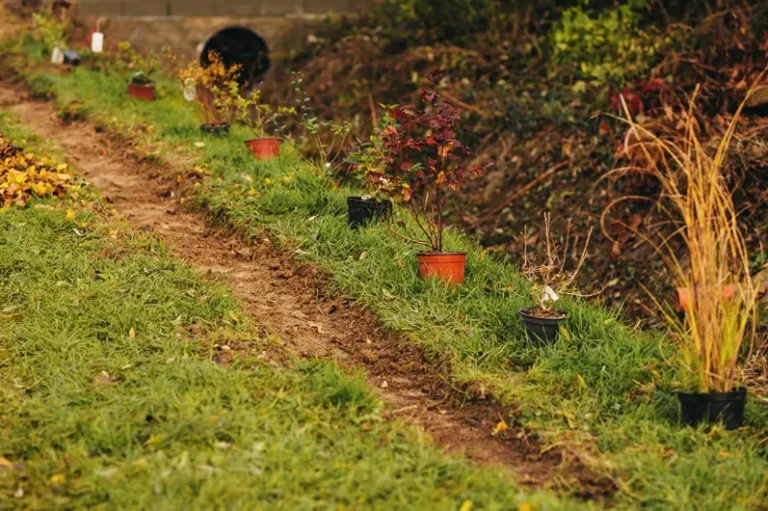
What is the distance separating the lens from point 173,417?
402 centimetres

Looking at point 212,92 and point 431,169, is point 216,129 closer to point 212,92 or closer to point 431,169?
point 212,92

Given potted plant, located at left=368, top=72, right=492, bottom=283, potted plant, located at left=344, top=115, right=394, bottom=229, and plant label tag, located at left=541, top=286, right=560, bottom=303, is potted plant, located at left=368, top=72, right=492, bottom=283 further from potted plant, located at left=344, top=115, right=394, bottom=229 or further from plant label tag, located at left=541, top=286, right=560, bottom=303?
plant label tag, located at left=541, top=286, right=560, bottom=303

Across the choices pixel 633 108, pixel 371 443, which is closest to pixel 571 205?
pixel 633 108

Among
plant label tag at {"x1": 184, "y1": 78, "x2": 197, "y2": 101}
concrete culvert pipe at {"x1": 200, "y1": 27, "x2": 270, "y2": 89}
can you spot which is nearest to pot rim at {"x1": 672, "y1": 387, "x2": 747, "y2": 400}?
plant label tag at {"x1": 184, "y1": 78, "x2": 197, "y2": 101}

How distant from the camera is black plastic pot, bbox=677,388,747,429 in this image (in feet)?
14.1

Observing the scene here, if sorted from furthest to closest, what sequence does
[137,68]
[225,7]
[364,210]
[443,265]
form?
1. [225,7]
2. [137,68]
3. [364,210]
4. [443,265]

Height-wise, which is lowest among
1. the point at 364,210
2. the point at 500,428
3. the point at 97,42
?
the point at 500,428

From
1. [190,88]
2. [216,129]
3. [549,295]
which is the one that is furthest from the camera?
[190,88]

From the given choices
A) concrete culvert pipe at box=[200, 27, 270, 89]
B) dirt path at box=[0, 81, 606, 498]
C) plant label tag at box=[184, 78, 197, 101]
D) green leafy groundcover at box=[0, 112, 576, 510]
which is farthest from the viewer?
concrete culvert pipe at box=[200, 27, 270, 89]

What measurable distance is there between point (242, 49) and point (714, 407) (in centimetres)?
1180

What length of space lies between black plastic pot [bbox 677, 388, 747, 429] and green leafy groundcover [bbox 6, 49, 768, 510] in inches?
3.3

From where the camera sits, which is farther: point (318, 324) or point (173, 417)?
point (318, 324)

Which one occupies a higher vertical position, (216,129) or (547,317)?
(216,129)

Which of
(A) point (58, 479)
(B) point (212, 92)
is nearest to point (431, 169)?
(A) point (58, 479)
